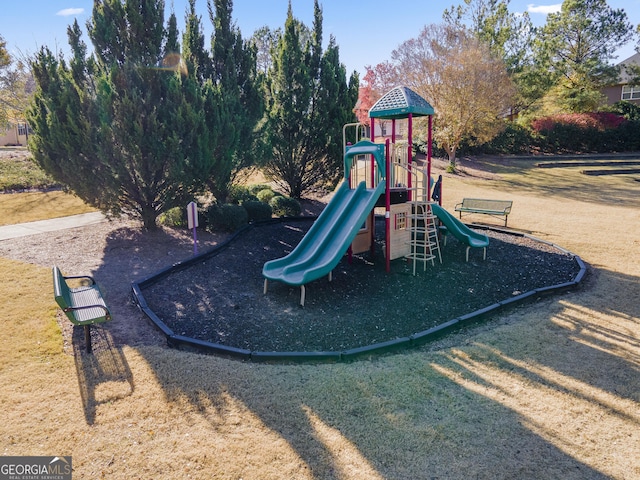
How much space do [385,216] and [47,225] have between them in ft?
38.8

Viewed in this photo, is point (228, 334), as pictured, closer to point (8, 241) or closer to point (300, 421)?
point (300, 421)

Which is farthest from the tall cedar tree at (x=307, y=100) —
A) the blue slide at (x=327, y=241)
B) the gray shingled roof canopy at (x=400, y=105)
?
the blue slide at (x=327, y=241)

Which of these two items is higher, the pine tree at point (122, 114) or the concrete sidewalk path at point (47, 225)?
the pine tree at point (122, 114)

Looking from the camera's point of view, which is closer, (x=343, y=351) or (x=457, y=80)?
(x=343, y=351)

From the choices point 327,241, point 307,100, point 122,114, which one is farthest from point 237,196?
point 327,241

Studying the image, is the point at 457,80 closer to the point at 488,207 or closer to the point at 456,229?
the point at 488,207

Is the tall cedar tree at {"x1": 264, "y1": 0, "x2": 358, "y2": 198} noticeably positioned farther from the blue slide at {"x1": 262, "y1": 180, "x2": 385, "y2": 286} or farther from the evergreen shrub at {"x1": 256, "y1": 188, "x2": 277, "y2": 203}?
the blue slide at {"x1": 262, "y1": 180, "x2": 385, "y2": 286}

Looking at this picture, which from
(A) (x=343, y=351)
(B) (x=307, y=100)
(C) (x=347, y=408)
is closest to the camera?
(C) (x=347, y=408)

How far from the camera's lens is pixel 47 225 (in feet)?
46.4

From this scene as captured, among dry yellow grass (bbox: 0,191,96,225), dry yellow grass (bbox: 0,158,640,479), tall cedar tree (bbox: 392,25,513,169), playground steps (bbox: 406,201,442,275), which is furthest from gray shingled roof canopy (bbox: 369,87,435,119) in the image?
tall cedar tree (bbox: 392,25,513,169)

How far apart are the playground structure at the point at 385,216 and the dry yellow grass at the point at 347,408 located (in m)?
2.90

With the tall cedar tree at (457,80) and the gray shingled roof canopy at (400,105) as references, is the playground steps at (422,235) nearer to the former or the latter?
the gray shingled roof canopy at (400,105)

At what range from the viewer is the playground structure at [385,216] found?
8.47 m

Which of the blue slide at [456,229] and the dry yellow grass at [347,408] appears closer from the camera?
the dry yellow grass at [347,408]
